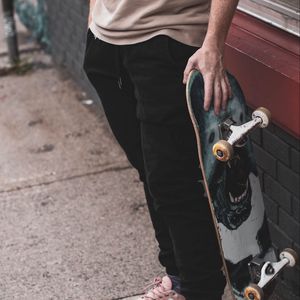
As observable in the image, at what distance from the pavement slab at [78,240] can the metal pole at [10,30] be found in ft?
8.00

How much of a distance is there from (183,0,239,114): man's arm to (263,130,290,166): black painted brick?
0.68 meters

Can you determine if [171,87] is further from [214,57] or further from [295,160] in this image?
[295,160]

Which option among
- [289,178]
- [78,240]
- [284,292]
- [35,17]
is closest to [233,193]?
[289,178]

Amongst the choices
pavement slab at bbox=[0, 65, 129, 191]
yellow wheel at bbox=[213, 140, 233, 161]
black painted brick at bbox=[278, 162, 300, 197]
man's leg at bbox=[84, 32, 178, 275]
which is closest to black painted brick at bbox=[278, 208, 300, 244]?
black painted brick at bbox=[278, 162, 300, 197]

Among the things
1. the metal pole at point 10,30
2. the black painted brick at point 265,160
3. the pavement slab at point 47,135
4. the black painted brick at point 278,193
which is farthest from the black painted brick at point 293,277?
the metal pole at point 10,30

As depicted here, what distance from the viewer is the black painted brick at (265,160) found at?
319cm

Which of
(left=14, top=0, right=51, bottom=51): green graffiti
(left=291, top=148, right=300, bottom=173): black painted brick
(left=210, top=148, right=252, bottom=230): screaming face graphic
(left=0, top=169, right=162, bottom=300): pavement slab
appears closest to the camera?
(left=210, top=148, right=252, bottom=230): screaming face graphic

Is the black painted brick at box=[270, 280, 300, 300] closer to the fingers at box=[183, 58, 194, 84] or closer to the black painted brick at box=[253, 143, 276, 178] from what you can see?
the black painted brick at box=[253, 143, 276, 178]

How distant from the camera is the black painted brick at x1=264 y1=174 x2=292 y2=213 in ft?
10.2

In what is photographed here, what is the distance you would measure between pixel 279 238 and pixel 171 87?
99 cm

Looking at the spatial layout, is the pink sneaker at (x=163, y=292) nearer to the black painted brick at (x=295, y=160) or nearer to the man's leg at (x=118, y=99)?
the man's leg at (x=118, y=99)

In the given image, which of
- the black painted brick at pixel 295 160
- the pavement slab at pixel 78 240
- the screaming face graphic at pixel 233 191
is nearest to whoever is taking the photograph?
the screaming face graphic at pixel 233 191

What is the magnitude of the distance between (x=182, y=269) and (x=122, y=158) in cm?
202

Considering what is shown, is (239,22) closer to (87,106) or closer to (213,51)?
(213,51)
